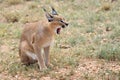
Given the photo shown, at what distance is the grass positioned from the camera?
686cm

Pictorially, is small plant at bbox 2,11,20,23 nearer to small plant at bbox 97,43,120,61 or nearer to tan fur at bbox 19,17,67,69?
tan fur at bbox 19,17,67,69

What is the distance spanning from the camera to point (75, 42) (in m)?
8.67

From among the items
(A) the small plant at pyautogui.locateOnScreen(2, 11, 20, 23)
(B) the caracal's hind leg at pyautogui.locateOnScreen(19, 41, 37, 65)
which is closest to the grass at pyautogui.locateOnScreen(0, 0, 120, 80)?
(A) the small plant at pyautogui.locateOnScreen(2, 11, 20, 23)

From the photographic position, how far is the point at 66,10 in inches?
496

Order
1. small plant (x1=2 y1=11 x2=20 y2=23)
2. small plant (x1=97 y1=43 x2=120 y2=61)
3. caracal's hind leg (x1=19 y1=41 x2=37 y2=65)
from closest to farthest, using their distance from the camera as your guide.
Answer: caracal's hind leg (x1=19 y1=41 x2=37 y2=65) < small plant (x1=97 y1=43 x2=120 y2=61) < small plant (x1=2 y1=11 x2=20 y2=23)

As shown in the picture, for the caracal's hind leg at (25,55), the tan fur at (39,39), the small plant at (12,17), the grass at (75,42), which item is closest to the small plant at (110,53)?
the grass at (75,42)

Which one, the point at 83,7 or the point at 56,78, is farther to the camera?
the point at 83,7

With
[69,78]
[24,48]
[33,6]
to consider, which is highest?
[33,6]

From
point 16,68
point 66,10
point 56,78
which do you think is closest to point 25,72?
point 16,68

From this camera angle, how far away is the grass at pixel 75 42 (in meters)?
6.86

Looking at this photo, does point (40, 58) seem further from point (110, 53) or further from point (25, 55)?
point (110, 53)

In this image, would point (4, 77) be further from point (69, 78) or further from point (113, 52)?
point (113, 52)

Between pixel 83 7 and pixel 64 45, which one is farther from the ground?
pixel 83 7

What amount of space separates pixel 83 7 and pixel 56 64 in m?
5.75
